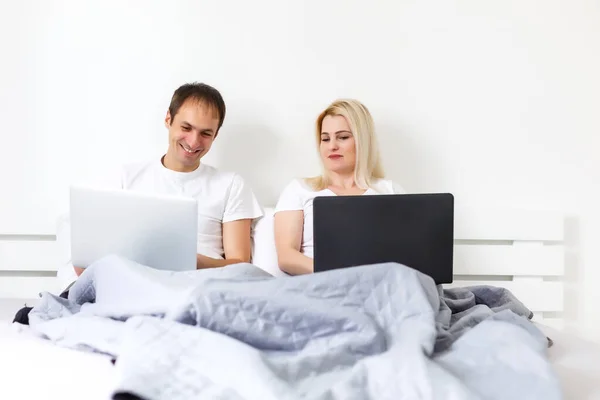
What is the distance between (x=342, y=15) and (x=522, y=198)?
3.16ft

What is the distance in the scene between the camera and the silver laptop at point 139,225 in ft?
5.05

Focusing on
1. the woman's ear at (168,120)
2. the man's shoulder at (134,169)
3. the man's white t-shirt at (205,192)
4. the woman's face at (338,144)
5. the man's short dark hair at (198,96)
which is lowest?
the man's white t-shirt at (205,192)

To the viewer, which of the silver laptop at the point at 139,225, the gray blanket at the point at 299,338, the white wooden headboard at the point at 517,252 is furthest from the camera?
the white wooden headboard at the point at 517,252

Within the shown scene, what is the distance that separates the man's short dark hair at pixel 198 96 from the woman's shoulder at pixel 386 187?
0.58 metres

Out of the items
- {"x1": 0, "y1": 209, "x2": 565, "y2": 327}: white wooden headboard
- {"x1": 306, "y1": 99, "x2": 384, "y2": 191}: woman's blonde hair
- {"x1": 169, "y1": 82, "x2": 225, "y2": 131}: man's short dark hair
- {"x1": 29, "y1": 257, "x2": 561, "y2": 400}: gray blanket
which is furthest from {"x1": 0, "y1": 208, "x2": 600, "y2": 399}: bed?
{"x1": 29, "y1": 257, "x2": 561, "y2": 400}: gray blanket

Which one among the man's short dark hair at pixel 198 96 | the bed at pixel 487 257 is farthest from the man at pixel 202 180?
the bed at pixel 487 257

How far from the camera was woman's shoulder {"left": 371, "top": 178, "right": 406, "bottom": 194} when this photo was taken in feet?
7.24

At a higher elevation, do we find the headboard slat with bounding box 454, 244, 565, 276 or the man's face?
the man's face

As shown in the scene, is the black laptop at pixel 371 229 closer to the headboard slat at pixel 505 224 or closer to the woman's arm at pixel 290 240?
the woman's arm at pixel 290 240

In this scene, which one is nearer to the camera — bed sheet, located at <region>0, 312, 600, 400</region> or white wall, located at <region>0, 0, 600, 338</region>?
bed sheet, located at <region>0, 312, 600, 400</region>

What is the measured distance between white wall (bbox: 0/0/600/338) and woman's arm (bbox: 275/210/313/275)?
0.28 meters

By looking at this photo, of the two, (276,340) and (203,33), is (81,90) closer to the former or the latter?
(203,33)

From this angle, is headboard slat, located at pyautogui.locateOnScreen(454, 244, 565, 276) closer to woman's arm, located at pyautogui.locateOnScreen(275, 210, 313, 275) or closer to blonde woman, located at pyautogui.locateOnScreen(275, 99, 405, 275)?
blonde woman, located at pyautogui.locateOnScreen(275, 99, 405, 275)

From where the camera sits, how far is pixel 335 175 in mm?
2240
